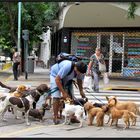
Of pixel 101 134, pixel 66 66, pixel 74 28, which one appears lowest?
pixel 101 134

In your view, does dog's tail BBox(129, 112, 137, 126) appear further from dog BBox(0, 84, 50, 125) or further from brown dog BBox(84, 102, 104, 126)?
dog BBox(0, 84, 50, 125)

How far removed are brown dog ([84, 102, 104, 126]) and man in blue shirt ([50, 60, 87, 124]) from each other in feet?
1.76

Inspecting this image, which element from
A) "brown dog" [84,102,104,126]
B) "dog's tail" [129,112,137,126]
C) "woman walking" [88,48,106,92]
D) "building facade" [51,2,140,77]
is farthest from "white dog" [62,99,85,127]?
"building facade" [51,2,140,77]

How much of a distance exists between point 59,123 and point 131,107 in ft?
5.53

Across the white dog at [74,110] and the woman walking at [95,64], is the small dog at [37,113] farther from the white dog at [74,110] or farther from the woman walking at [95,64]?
the woman walking at [95,64]

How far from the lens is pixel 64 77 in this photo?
10656 millimetres

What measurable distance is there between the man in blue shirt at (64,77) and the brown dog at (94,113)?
0.54 metres

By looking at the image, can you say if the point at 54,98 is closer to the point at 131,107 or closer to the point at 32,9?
the point at 131,107

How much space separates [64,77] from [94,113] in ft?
3.34

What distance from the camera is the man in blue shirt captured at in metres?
10.2

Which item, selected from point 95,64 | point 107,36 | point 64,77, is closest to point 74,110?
point 64,77

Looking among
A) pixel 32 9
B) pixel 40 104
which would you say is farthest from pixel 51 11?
pixel 40 104

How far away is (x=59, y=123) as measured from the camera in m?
10.8

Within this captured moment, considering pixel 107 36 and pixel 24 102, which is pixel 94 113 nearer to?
pixel 24 102
